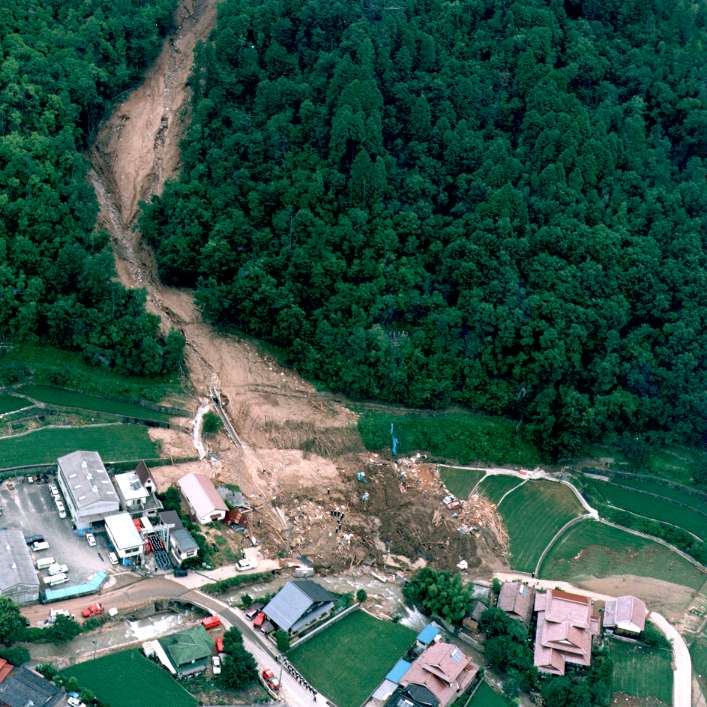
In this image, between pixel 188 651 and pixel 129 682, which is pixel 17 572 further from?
pixel 188 651

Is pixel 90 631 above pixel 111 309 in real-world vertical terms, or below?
below

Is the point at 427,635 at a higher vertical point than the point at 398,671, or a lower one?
higher

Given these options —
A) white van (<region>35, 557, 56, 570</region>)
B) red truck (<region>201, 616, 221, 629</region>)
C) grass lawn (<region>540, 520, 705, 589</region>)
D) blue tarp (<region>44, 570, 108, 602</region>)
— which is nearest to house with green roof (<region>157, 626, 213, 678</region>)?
red truck (<region>201, 616, 221, 629</region>)

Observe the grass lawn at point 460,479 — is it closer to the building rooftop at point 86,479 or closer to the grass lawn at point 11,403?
the building rooftop at point 86,479

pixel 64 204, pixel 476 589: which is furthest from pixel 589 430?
pixel 64 204

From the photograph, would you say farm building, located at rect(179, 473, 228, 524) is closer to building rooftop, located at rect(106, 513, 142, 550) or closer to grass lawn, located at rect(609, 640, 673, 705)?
building rooftop, located at rect(106, 513, 142, 550)

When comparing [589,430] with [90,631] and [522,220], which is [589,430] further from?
[90,631]

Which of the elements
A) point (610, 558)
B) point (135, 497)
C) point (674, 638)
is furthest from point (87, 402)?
point (674, 638)
